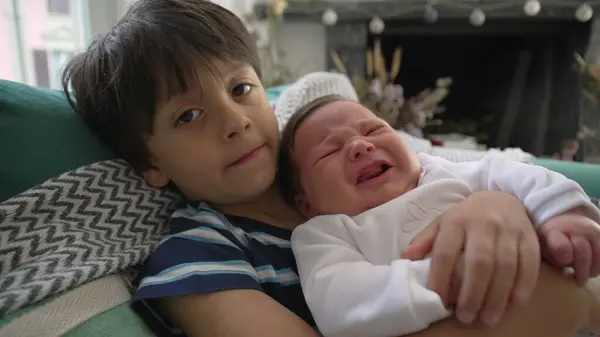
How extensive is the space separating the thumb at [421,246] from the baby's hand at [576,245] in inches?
5.4

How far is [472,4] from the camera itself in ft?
9.43

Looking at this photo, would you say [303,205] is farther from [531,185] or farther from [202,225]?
[531,185]

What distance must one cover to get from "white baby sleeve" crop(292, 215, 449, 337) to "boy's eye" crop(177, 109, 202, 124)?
0.28m

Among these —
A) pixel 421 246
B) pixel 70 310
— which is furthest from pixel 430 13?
pixel 70 310

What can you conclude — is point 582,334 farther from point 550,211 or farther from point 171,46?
point 171,46

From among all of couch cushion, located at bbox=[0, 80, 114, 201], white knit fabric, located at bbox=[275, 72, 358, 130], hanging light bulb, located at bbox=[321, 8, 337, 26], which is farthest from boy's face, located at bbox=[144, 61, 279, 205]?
hanging light bulb, located at bbox=[321, 8, 337, 26]

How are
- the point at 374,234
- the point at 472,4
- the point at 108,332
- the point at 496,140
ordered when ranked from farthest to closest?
the point at 496,140
the point at 472,4
the point at 374,234
the point at 108,332

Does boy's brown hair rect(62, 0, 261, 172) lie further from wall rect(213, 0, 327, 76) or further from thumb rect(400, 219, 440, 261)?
wall rect(213, 0, 327, 76)

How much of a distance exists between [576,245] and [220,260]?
0.46 m

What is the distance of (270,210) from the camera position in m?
0.98

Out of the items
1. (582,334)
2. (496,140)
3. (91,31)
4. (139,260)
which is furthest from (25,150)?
(496,140)

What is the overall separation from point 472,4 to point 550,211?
2429 millimetres

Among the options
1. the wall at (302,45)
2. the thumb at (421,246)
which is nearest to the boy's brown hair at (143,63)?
the thumb at (421,246)

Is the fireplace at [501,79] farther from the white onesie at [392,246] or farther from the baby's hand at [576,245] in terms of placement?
the baby's hand at [576,245]
